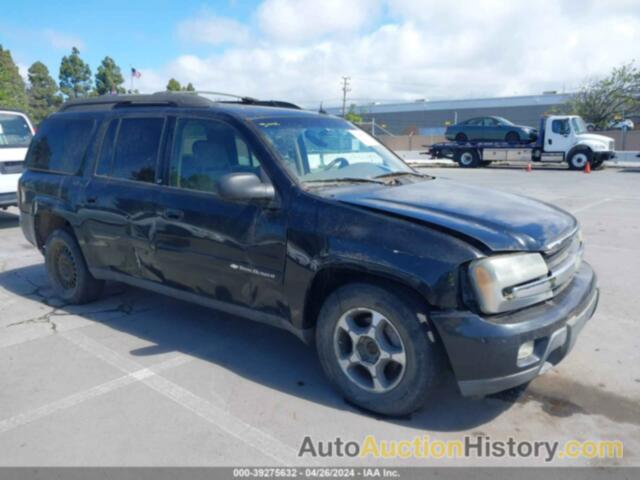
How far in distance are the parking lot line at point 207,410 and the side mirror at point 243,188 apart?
132 centimetres

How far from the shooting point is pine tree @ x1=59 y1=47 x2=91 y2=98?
50.3 metres

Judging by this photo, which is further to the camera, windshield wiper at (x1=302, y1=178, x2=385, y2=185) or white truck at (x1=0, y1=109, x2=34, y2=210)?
white truck at (x1=0, y1=109, x2=34, y2=210)

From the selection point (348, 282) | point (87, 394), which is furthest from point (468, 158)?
point (87, 394)

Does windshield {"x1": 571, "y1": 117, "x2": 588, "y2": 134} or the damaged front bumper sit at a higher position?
windshield {"x1": 571, "y1": 117, "x2": 588, "y2": 134}

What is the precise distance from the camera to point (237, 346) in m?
4.27

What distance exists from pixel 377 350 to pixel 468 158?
26.6 metres

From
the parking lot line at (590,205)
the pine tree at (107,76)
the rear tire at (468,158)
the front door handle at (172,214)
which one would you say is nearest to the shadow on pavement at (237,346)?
the front door handle at (172,214)

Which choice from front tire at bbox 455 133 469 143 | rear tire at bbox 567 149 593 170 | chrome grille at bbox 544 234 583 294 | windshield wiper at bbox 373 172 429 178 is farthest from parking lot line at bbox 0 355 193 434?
front tire at bbox 455 133 469 143

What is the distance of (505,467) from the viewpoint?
2.76m

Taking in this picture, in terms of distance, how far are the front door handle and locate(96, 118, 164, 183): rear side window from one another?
0.37 metres

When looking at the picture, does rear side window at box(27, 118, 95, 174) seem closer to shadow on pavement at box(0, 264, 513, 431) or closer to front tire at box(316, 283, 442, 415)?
shadow on pavement at box(0, 264, 513, 431)

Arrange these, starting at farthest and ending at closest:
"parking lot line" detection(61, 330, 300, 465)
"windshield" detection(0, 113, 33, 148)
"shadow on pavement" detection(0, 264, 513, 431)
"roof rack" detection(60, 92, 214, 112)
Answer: "windshield" detection(0, 113, 33, 148), "roof rack" detection(60, 92, 214, 112), "shadow on pavement" detection(0, 264, 513, 431), "parking lot line" detection(61, 330, 300, 465)

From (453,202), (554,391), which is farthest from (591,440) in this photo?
(453,202)

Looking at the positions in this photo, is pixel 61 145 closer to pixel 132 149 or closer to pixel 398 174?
pixel 132 149
